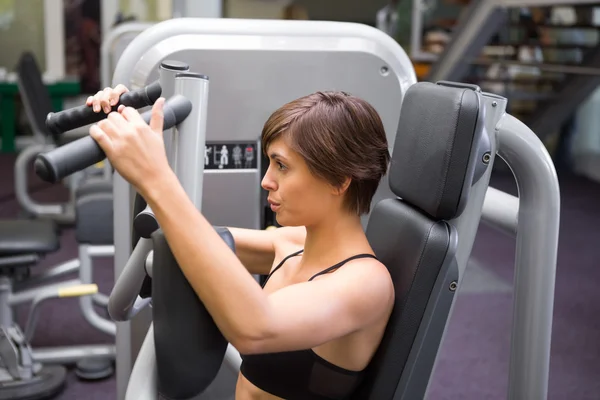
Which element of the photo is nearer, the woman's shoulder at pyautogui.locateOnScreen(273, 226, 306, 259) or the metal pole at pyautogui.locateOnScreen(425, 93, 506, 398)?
the metal pole at pyautogui.locateOnScreen(425, 93, 506, 398)

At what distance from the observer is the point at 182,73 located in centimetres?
102

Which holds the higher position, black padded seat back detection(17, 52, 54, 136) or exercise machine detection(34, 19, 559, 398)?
exercise machine detection(34, 19, 559, 398)

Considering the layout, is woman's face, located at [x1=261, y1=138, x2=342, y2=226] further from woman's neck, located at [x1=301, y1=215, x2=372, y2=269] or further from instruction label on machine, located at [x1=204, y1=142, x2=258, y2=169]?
instruction label on machine, located at [x1=204, y1=142, x2=258, y2=169]

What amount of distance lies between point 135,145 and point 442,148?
0.44 metres

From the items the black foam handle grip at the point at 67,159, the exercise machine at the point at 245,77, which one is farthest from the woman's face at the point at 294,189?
the exercise machine at the point at 245,77

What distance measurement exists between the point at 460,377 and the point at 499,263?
158 centimetres

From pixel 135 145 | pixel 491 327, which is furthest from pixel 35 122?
pixel 135 145

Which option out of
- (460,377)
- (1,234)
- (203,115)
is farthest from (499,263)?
(203,115)

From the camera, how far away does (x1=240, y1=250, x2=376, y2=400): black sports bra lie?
1075 mm

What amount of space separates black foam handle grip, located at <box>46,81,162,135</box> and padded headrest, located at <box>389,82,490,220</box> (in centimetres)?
39

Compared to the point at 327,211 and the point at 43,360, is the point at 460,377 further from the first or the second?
the point at 327,211

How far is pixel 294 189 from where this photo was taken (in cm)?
105

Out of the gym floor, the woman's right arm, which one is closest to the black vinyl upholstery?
the gym floor

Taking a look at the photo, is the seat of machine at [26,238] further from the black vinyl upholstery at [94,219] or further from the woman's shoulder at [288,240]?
the woman's shoulder at [288,240]
